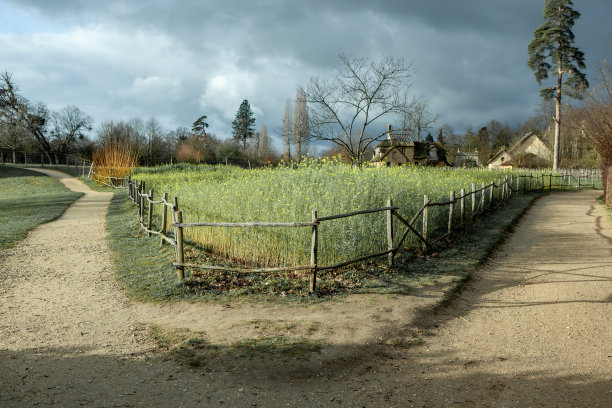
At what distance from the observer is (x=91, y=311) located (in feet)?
23.1

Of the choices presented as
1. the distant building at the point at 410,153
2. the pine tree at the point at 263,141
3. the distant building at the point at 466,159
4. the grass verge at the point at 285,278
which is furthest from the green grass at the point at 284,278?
the distant building at the point at 466,159

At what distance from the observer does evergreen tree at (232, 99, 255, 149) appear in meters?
75.1

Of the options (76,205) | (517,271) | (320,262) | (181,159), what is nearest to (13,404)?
(320,262)

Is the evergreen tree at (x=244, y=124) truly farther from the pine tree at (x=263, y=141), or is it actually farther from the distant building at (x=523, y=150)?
the distant building at (x=523, y=150)

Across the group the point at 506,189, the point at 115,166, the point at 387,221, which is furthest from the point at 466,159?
the point at 387,221

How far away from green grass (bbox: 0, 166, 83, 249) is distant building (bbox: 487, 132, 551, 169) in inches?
2049

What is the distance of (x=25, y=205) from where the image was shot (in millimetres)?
21031

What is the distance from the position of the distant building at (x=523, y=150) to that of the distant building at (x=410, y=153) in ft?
24.9

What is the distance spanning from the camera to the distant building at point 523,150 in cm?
5794

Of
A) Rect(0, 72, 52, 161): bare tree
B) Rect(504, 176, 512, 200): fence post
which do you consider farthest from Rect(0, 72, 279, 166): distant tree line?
Rect(504, 176, 512, 200): fence post

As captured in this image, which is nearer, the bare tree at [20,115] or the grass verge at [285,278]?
the grass verge at [285,278]

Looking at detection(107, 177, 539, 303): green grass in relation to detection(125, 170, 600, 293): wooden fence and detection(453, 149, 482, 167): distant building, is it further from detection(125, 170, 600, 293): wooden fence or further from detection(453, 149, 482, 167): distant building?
detection(453, 149, 482, 167): distant building


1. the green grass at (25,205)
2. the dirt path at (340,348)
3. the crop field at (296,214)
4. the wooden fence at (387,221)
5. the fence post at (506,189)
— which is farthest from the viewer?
the fence post at (506,189)

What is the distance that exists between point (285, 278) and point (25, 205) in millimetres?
18790
